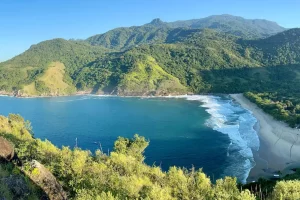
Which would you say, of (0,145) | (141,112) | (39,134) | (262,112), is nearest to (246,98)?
(262,112)

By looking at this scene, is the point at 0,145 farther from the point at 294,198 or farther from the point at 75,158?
the point at 294,198

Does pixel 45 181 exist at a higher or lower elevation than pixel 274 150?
higher

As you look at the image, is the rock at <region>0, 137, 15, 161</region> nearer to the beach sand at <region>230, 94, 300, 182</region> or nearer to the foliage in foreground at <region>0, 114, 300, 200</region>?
the foliage in foreground at <region>0, 114, 300, 200</region>

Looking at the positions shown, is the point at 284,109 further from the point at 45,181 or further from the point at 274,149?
the point at 45,181

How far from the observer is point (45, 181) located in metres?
29.2

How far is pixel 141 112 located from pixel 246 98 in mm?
73451

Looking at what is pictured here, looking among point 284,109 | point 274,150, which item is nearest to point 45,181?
point 274,150

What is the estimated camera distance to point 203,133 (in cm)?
11156

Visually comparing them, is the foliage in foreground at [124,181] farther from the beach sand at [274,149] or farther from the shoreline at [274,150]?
the beach sand at [274,149]

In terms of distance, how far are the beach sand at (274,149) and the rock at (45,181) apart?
49.6 metres

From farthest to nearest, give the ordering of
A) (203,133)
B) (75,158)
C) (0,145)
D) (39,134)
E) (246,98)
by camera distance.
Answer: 1. (246,98)
2. (39,134)
3. (203,133)
4. (75,158)
5. (0,145)

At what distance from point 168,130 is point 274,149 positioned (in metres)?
42.8

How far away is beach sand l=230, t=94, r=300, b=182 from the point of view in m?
73.5

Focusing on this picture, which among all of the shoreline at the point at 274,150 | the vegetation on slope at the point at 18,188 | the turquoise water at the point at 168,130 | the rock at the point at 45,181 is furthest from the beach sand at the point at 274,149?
the vegetation on slope at the point at 18,188
